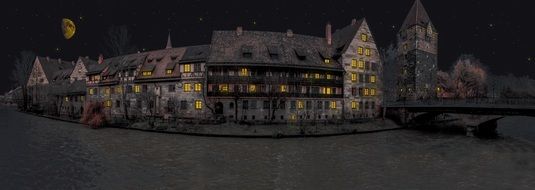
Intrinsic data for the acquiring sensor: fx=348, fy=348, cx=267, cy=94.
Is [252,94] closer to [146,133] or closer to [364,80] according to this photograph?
[146,133]

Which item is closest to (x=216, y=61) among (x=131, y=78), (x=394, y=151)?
(x=131, y=78)

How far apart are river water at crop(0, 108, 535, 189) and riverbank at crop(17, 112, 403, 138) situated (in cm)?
269

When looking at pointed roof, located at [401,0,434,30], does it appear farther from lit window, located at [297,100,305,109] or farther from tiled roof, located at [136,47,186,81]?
tiled roof, located at [136,47,186,81]

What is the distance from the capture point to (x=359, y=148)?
35.2 meters

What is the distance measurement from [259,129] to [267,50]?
56.4 feet

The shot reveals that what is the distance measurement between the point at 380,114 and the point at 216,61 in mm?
32794

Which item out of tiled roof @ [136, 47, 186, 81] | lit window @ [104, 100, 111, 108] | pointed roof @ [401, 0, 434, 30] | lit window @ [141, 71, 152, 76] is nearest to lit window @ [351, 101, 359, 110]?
pointed roof @ [401, 0, 434, 30]

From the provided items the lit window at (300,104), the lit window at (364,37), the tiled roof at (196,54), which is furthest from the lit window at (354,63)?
the tiled roof at (196,54)

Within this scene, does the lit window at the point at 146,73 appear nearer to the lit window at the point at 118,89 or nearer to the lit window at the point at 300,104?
the lit window at the point at 118,89

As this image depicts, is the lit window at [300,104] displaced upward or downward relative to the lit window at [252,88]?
downward

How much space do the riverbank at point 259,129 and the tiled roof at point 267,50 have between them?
12.0 meters

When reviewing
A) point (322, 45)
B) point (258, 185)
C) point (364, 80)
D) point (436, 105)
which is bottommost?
point (258, 185)

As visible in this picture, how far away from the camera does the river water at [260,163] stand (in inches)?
822

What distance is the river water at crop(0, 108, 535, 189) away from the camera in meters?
20.9
